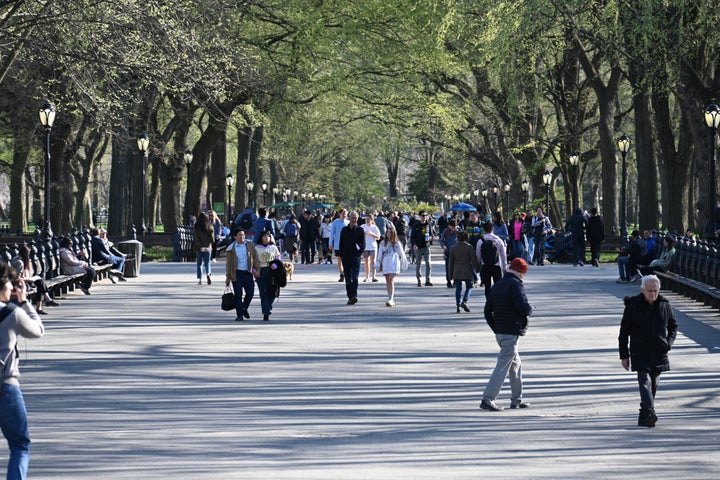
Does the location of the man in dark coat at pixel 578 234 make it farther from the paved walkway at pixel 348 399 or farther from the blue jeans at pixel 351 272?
the paved walkway at pixel 348 399

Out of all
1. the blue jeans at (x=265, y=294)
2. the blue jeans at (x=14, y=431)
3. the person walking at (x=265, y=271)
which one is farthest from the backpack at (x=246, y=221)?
the blue jeans at (x=14, y=431)

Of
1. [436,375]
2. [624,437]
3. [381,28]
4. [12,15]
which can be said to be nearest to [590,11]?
[381,28]

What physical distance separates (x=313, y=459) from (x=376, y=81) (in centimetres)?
3750

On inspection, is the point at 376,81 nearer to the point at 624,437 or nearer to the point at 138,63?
the point at 138,63

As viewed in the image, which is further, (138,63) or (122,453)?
(138,63)

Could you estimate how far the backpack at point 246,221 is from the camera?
36375mm

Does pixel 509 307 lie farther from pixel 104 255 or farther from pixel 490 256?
pixel 104 255

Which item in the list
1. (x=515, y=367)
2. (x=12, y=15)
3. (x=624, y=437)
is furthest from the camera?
(x=12, y=15)

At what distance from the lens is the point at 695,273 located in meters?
26.3

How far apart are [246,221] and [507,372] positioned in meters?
24.5

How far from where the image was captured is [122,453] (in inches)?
397

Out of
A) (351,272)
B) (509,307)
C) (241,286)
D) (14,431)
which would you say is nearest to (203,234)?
(351,272)

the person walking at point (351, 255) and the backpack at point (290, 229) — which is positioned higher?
the backpack at point (290, 229)

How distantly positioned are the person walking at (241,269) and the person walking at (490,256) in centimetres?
434
